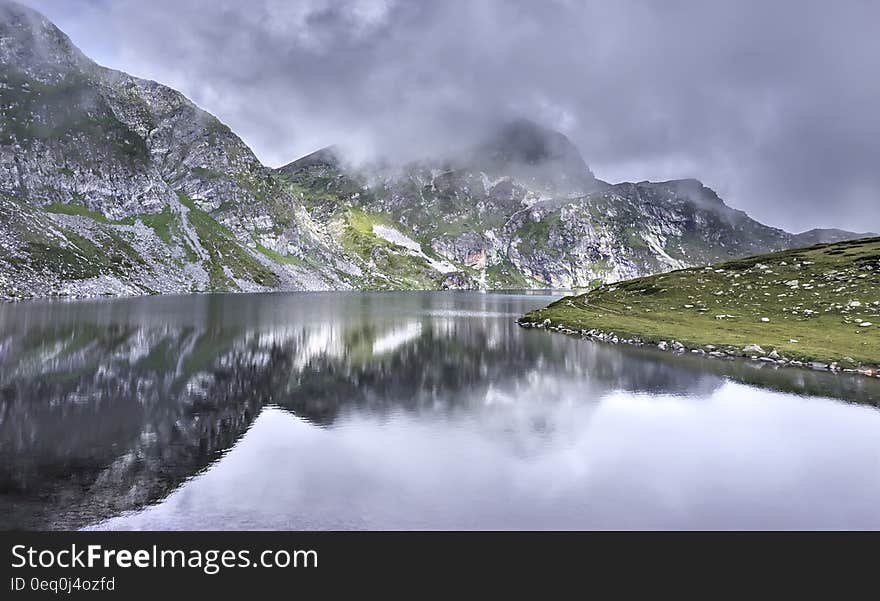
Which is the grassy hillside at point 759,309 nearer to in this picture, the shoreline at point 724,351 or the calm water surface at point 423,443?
the shoreline at point 724,351

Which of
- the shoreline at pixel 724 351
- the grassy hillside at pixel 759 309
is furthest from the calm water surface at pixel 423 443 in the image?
the grassy hillside at pixel 759 309

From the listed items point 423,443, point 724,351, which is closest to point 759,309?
point 724,351

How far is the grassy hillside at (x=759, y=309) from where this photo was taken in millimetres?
53188

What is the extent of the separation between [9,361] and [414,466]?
39626 mm

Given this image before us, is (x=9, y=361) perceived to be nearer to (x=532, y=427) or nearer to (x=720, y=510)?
(x=532, y=427)

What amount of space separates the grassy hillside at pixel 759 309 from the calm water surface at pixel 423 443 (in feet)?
34.0

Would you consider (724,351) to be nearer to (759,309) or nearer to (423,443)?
(759,309)

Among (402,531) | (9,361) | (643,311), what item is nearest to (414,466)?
(402,531)

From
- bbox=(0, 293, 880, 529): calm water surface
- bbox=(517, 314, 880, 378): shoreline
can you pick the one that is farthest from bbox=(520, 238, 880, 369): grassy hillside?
bbox=(0, 293, 880, 529): calm water surface

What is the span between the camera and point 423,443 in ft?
78.9

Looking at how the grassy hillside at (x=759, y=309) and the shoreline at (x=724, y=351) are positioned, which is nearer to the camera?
the shoreline at (x=724, y=351)

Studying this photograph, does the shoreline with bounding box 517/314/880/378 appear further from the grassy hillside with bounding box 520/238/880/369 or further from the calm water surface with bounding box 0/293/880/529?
the calm water surface with bounding box 0/293/880/529

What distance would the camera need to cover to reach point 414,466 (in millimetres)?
20734

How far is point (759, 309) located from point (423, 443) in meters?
66.4
